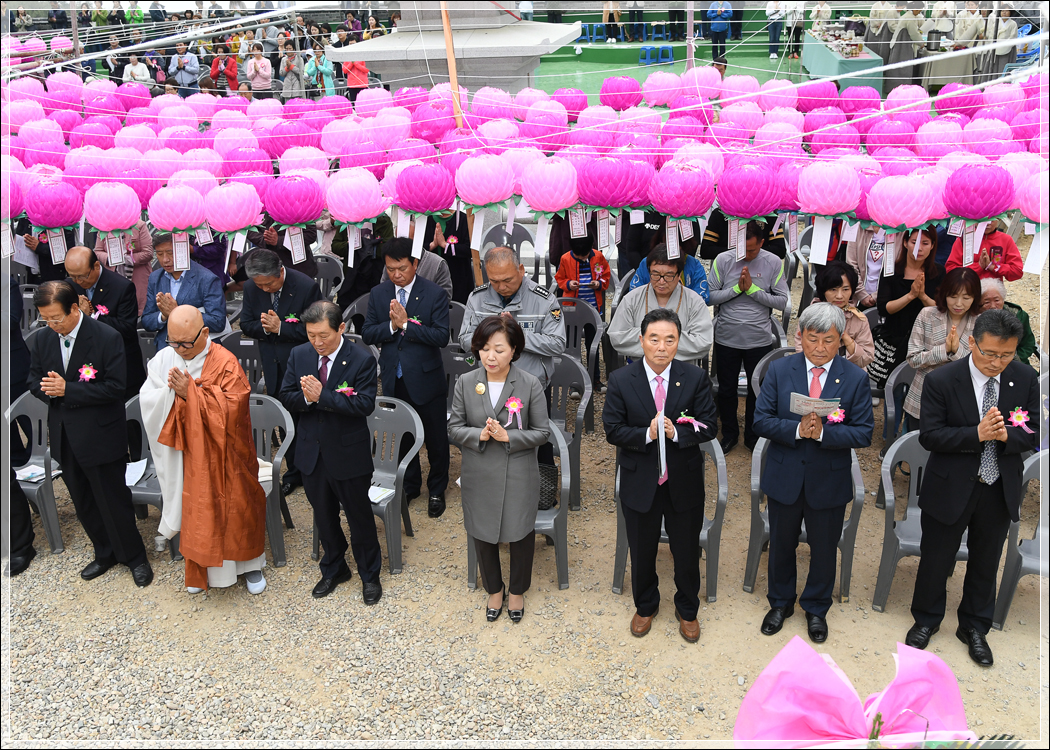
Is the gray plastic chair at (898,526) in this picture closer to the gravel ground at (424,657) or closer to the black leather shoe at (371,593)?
the gravel ground at (424,657)

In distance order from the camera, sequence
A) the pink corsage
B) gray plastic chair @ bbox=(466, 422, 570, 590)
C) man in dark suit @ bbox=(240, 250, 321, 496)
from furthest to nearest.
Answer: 1. man in dark suit @ bbox=(240, 250, 321, 496)
2. gray plastic chair @ bbox=(466, 422, 570, 590)
3. the pink corsage

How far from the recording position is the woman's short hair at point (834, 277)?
5.06m

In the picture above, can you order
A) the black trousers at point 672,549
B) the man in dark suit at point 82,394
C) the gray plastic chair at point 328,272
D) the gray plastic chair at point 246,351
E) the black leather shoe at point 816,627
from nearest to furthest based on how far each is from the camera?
the black trousers at point 672,549 → the black leather shoe at point 816,627 → the man in dark suit at point 82,394 → the gray plastic chair at point 246,351 → the gray plastic chair at point 328,272

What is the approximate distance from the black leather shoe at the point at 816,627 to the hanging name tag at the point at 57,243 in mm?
5168

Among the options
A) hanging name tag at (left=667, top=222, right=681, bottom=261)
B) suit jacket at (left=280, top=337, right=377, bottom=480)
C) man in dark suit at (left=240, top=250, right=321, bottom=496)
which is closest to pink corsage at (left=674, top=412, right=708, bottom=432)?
hanging name tag at (left=667, top=222, right=681, bottom=261)

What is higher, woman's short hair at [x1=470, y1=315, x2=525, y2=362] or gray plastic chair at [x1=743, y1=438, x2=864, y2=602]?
woman's short hair at [x1=470, y1=315, x2=525, y2=362]

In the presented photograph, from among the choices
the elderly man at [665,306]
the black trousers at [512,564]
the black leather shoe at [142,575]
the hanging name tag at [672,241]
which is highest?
the hanging name tag at [672,241]

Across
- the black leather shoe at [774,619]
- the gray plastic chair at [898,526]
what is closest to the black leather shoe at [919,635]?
the gray plastic chair at [898,526]

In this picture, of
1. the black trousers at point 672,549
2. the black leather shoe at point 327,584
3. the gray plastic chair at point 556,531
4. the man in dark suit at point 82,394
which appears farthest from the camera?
the black leather shoe at point 327,584

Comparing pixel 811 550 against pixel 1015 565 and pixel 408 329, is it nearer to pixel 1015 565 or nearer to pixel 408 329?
pixel 1015 565

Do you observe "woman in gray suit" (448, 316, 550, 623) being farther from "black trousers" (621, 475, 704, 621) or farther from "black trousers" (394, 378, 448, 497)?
"black trousers" (394, 378, 448, 497)

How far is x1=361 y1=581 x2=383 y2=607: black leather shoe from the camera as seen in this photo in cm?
461

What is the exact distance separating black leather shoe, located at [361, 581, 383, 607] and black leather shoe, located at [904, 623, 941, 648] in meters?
2.77

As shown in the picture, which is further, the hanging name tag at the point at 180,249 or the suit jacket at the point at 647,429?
the hanging name tag at the point at 180,249
